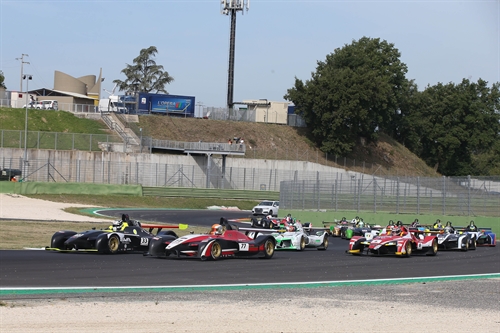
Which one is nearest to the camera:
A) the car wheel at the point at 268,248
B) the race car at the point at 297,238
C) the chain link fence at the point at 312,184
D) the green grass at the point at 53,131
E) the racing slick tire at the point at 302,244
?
the car wheel at the point at 268,248

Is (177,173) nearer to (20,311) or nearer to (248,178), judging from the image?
(248,178)

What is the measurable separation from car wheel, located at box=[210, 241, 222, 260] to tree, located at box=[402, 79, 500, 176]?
79.6 m

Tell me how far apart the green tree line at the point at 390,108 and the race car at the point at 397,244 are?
2411 inches

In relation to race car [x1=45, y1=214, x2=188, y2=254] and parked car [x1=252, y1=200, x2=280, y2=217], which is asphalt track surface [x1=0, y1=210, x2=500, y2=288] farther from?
parked car [x1=252, y1=200, x2=280, y2=217]

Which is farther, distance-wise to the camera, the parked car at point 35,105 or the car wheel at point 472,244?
the parked car at point 35,105

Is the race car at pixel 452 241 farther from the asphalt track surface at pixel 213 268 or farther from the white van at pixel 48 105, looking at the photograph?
the white van at pixel 48 105

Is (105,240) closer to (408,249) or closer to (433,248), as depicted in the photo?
(408,249)

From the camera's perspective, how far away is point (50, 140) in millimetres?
65438

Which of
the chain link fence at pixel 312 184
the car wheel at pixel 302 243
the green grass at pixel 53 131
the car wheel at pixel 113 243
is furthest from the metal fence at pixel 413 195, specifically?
the green grass at pixel 53 131

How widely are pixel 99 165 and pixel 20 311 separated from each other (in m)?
51.5

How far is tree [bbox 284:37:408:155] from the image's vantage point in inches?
3376

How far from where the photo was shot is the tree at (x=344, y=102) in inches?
3376

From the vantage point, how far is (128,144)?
230 ft

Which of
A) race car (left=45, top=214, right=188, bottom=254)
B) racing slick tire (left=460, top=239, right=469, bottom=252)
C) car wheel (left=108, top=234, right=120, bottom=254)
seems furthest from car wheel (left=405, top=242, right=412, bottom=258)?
car wheel (left=108, top=234, right=120, bottom=254)
